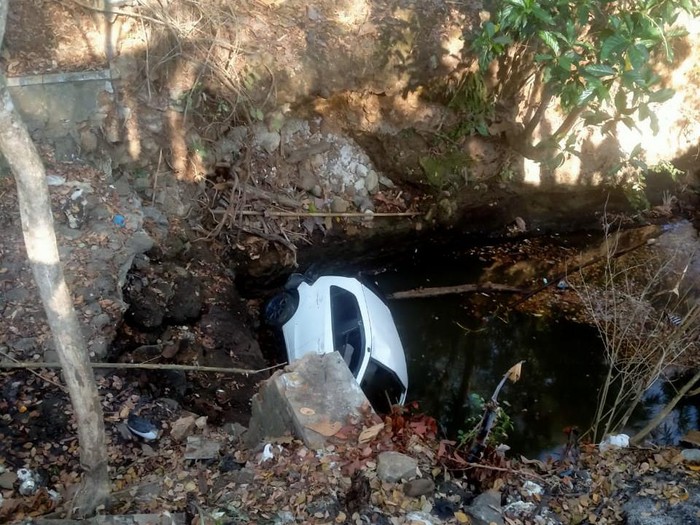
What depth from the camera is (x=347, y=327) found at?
657 cm

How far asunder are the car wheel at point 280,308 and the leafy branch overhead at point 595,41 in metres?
3.84

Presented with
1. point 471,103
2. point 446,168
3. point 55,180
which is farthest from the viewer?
point 446,168

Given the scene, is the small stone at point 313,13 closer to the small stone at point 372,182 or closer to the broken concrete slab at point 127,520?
the small stone at point 372,182

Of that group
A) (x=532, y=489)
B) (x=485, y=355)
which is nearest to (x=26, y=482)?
(x=532, y=489)

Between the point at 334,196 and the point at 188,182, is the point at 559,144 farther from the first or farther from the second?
the point at 188,182

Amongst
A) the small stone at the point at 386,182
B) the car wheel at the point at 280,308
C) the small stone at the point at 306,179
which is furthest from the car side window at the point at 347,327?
the small stone at the point at 386,182

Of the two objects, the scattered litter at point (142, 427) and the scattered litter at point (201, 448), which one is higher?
the scattered litter at point (142, 427)

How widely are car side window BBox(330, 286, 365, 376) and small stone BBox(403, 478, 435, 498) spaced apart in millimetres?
2186

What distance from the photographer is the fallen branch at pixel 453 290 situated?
27.7 feet

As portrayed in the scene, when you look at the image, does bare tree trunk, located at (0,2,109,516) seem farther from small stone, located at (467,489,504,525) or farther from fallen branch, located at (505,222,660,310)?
fallen branch, located at (505,222,660,310)

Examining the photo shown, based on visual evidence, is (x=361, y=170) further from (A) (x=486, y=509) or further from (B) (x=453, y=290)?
(A) (x=486, y=509)

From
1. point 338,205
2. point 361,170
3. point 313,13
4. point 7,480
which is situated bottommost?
point 7,480

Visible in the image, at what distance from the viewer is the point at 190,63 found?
6.94 meters

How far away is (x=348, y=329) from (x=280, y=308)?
1.21m
